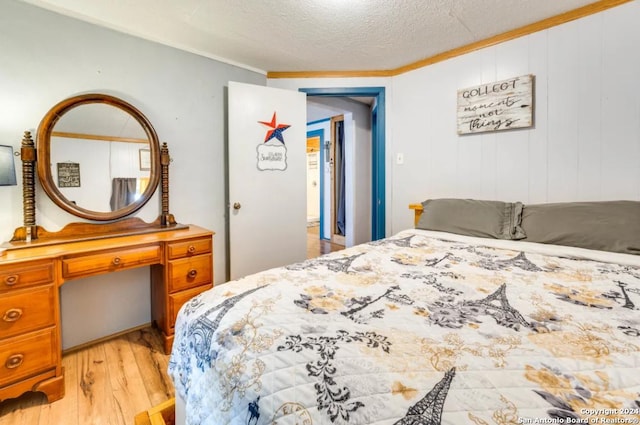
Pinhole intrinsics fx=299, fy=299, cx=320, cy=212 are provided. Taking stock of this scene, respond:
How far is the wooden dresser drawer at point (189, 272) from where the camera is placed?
6.23ft

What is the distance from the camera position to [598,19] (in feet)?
6.20

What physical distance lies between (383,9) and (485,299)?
1.83m

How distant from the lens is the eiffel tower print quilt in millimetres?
525

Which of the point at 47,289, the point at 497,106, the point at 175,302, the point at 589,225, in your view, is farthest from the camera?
the point at 497,106

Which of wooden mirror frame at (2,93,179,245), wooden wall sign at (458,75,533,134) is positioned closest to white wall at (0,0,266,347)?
wooden mirror frame at (2,93,179,245)

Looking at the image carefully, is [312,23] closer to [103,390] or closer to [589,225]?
[589,225]

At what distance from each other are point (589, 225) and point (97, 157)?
299 centimetres

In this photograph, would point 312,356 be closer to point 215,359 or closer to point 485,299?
point 215,359

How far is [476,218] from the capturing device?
2.05 metres

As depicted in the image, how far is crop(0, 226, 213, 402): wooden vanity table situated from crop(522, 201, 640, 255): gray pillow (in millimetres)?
2206

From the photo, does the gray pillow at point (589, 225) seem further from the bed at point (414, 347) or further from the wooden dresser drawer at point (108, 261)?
the wooden dresser drawer at point (108, 261)

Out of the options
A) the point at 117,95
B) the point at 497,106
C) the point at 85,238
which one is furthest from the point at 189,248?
the point at 497,106

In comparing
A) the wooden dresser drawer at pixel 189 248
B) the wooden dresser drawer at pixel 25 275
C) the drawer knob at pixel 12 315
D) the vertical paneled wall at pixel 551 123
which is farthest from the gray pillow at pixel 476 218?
the drawer knob at pixel 12 315

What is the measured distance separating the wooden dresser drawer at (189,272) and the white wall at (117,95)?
51cm
